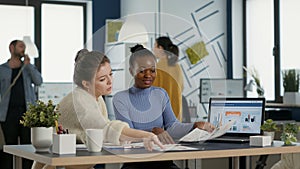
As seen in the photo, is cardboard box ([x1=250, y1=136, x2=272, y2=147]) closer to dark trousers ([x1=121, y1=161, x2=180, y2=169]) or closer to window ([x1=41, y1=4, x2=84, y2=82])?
dark trousers ([x1=121, y1=161, x2=180, y2=169])

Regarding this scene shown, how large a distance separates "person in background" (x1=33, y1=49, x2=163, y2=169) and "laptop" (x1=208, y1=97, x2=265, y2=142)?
24.4 inches

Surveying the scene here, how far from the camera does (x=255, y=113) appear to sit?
3.31 metres

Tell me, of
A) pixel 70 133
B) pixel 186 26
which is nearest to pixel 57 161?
pixel 70 133

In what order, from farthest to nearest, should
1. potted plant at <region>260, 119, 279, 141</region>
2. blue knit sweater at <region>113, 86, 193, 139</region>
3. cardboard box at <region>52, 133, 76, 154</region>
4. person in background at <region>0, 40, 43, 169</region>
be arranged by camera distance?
1. person in background at <region>0, 40, 43, 169</region>
2. potted plant at <region>260, 119, 279, 141</region>
3. blue knit sweater at <region>113, 86, 193, 139</region>
4. cardboard box at <region>52, 133, 76, 154</region>


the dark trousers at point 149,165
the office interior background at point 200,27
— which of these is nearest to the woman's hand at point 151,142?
the dark trousers at point 149,165

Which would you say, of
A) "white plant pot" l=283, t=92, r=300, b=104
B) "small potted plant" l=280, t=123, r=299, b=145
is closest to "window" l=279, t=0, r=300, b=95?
"white plant pot" l=283, t=92, r=300, b=104

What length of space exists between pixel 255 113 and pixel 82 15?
16.6 ft

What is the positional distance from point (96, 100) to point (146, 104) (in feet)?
0.80

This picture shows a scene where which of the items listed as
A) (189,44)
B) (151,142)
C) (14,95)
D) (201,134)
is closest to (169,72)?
(189,44)

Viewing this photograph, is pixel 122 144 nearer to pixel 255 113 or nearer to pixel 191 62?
pixel 191 62

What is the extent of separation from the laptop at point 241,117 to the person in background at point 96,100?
62 cm

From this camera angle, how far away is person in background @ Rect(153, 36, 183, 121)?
8.55 ft

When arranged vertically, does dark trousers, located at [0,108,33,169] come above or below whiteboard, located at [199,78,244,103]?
below

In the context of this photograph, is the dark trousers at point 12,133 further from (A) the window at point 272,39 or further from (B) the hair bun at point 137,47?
(B) the hair bun at point 137,47
